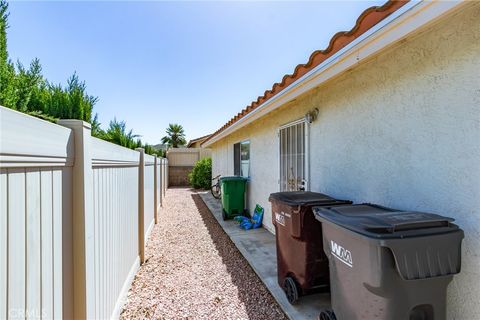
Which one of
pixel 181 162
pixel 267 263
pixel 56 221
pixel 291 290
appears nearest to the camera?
pixel 56 221

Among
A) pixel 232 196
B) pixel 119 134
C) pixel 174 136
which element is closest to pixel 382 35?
pixel 232 196

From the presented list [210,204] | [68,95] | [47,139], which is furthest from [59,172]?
[210,204]

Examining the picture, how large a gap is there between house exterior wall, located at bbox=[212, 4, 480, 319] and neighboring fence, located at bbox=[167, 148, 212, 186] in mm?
19083

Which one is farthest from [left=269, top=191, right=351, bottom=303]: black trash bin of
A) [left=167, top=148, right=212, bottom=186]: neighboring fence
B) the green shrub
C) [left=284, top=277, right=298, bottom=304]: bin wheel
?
[left=167, top=148, right=212, bottom=186]: neighboring fence

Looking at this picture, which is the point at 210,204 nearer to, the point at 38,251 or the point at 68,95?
the point at 68,95

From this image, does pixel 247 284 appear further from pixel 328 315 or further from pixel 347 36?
pixel 347 36

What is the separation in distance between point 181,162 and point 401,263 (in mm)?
22249

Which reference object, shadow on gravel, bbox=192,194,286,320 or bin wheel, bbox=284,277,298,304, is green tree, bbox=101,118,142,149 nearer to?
shadow on gravel, bbox=192,194,286,320

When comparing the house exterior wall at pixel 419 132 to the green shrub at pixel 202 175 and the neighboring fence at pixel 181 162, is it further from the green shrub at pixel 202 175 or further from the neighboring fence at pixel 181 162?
the neighboring fence at pixel 181 162

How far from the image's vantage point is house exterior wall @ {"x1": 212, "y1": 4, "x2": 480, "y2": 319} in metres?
2.08

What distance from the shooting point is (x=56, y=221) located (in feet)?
5.45

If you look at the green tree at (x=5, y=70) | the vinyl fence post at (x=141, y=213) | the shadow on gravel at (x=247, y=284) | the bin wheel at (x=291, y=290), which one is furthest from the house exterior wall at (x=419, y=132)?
the green tree at (x=5, y=70)

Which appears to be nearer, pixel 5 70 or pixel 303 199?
pixel 303 199

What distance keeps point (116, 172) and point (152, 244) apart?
345 centimetres
